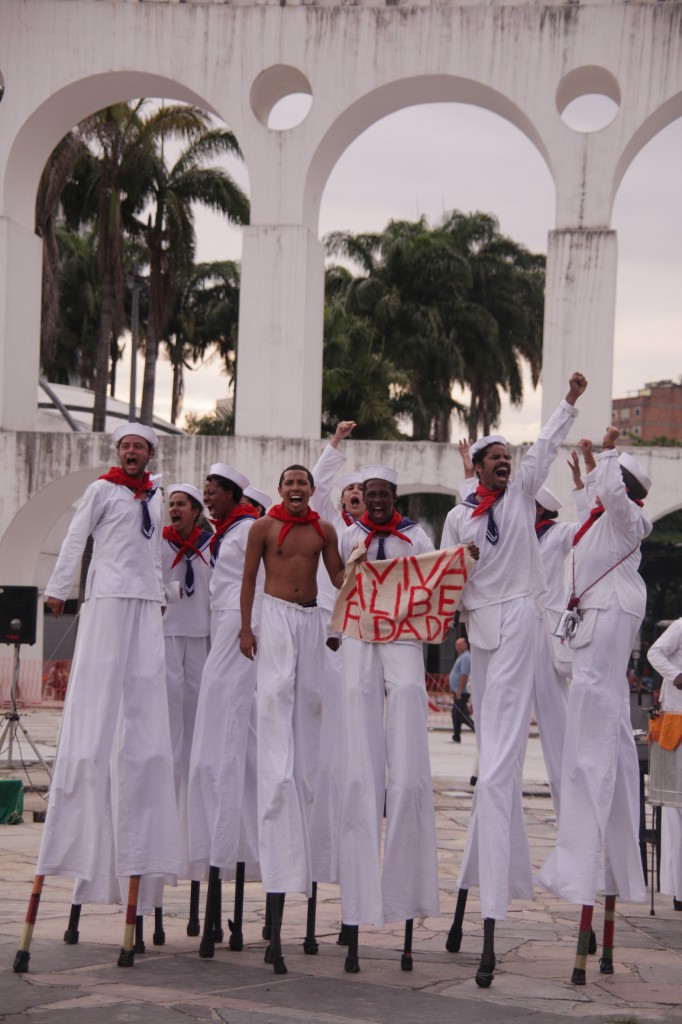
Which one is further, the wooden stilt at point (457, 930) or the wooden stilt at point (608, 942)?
the wooden stilt at point (457, 930)

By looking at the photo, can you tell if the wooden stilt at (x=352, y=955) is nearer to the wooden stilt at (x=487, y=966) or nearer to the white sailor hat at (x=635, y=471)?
the wooden stilt at (x=487, y=966)

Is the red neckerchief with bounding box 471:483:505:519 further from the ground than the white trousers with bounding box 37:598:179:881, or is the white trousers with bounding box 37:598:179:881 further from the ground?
the red neckerchief with bounding box 471:483:505:519

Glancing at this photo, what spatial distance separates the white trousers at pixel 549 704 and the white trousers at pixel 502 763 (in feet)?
0.72

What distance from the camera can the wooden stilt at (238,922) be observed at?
6.61 m

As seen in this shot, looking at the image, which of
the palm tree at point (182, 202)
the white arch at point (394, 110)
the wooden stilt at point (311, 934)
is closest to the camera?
the wooden stilt at point (311, 934)

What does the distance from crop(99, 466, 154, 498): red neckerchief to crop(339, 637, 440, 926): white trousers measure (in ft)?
4.40

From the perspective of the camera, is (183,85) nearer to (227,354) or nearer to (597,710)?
(597,710)

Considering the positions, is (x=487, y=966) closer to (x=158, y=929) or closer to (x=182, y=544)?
(x=158, y=929)

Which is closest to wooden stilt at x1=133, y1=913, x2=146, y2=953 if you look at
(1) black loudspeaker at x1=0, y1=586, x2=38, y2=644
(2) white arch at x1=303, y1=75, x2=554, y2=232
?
(1) black loudspeaker at x1=0, y1=586, x2=38, y2=644

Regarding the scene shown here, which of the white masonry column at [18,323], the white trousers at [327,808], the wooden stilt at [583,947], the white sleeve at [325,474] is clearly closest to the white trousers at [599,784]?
the wooden stilt at [583,947]

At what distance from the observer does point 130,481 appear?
22.3ft

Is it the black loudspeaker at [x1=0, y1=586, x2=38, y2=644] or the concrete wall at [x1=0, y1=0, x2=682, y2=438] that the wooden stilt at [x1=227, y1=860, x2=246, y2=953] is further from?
the concrete wall at [x1=0, y1=0, x2=682, y2=438]

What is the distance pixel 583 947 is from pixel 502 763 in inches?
33.0

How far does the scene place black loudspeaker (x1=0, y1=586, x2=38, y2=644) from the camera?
12.5 meters
